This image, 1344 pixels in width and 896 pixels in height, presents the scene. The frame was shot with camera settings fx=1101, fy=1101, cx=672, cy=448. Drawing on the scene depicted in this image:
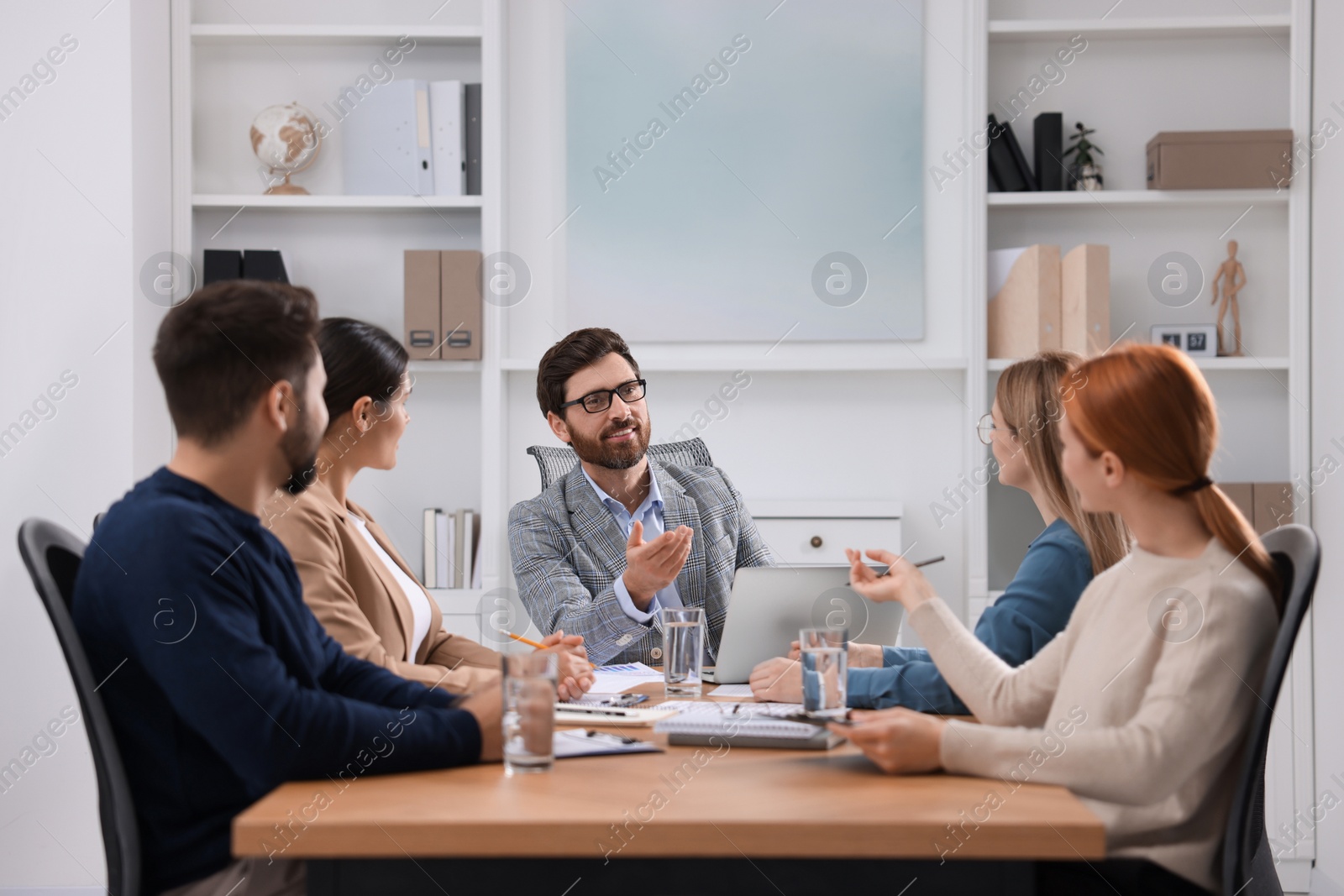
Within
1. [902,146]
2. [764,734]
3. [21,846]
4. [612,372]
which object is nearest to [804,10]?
[902,146]

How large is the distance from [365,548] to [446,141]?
2030 millimetres

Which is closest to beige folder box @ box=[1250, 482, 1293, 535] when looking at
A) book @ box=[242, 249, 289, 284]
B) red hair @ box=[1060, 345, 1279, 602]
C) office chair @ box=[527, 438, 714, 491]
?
office chair @ box=[527, 438, 714, 491]

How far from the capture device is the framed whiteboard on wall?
3.54 metres

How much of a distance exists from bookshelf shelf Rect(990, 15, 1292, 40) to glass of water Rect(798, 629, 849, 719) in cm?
256

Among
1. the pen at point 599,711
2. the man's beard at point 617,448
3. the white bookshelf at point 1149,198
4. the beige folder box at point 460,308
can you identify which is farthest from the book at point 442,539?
the pen at point 599,711

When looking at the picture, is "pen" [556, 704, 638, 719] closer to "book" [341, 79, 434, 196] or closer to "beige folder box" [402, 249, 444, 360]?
"beige folder box" [402, 249, 444, 360]

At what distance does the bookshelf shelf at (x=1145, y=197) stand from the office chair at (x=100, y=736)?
2.84m

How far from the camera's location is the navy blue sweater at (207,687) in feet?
3.88

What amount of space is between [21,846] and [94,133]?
1937mm

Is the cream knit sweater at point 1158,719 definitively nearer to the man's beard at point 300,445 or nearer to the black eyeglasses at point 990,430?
the black eyeglasses at point 990,430

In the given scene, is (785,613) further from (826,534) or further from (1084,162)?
(1084,162)

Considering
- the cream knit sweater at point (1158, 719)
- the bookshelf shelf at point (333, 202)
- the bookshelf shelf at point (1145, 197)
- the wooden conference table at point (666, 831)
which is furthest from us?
the bookshelf shelf at point (333, 202)

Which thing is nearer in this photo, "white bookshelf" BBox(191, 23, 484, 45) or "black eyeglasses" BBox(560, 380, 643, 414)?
"black eyeglasses" BBox(560, 380, 643, 414)

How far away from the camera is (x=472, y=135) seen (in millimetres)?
3527
